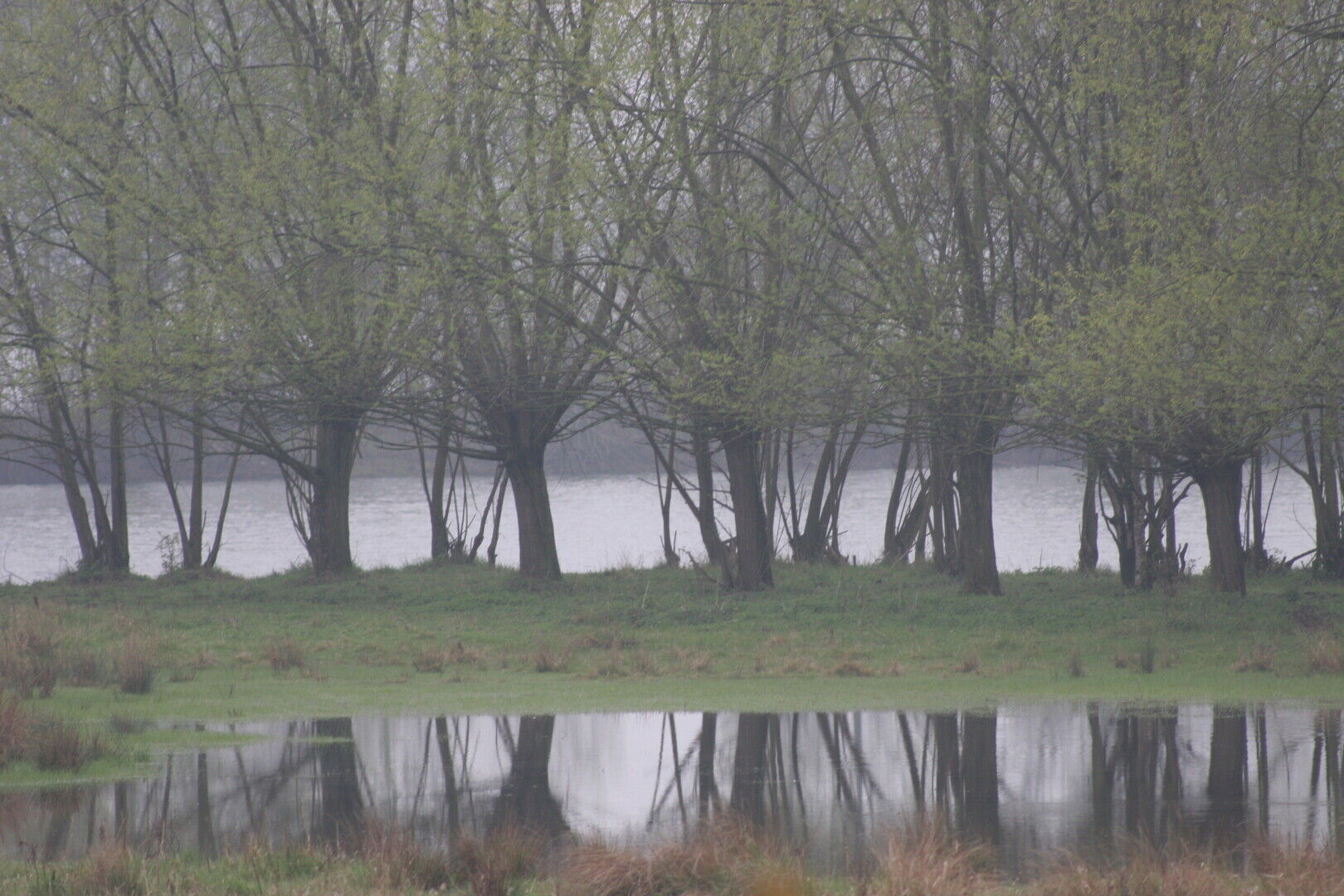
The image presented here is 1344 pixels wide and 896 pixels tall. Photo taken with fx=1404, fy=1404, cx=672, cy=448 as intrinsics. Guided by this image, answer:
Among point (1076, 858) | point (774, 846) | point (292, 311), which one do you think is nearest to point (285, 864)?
point (774, 846)

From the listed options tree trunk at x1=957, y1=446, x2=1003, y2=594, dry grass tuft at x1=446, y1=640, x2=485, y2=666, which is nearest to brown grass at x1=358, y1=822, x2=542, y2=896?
dry grass tuft at x1=446, y1=640, x2=485, y2=666

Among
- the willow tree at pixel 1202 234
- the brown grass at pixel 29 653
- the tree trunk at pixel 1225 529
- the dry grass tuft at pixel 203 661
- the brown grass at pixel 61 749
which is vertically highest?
the willow tree at pixel 1202 234

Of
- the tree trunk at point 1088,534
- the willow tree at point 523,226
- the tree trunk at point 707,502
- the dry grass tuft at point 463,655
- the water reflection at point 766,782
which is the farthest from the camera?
the tree trunk at point 1088,534

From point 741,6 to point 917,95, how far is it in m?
3.77

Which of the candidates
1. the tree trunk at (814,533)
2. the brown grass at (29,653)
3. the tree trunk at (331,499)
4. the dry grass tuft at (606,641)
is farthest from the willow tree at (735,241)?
the brown grass at (29,653)

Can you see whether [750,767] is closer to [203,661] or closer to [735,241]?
[203,661]

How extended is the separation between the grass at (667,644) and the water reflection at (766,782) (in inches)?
43.7

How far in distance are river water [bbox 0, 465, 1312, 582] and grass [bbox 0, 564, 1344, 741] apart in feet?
12.3

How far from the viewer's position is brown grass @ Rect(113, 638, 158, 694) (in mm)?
13594

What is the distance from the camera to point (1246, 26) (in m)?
11.7

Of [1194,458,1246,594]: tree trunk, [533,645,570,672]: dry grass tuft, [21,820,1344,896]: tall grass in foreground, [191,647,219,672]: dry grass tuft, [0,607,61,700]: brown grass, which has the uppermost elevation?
[1194,458,1246,594]: tree trunk

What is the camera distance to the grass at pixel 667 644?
13203 millimetres

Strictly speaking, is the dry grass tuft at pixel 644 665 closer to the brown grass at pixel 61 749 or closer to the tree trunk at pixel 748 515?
the brown grass at pixel 61 749

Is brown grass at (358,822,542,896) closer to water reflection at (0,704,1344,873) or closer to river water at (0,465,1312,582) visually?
water reflection at (0,704,1344,873)
